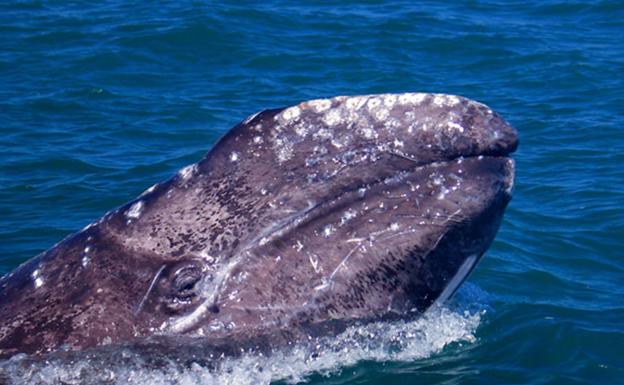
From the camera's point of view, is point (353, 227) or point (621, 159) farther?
point (621, 159)

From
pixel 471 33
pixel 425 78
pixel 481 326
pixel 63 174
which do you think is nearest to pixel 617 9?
pixel 471 33

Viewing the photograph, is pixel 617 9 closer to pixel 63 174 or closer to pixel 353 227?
pixel 63 174

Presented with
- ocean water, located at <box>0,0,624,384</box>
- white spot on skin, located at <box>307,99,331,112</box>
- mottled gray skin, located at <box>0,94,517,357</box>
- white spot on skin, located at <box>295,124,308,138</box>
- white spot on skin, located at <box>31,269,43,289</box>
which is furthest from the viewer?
ocean water, located at <box>0,0,624,384</box>

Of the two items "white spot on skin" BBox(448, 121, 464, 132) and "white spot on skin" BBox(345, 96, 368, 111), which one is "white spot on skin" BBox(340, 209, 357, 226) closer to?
"white spot on skin" BBox(345, 96, 368, 111)

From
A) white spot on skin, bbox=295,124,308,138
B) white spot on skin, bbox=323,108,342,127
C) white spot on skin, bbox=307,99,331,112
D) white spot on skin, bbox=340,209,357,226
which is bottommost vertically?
white spot on skin, bbox=340,209,357,226

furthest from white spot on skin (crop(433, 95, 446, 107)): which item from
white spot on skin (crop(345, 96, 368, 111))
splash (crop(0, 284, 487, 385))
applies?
splash (crop(0, 284, 487, 385))

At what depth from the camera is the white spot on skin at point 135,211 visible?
Result: 7750mm

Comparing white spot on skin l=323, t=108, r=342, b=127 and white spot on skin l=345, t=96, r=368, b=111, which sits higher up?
white spot on skin l=345, t=96, r=368, b=111

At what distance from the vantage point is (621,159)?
54.0ft

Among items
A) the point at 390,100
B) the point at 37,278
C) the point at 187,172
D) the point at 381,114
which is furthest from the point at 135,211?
the point at 390,100

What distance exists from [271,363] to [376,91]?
1327 cm

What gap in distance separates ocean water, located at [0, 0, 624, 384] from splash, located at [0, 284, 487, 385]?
2 cm

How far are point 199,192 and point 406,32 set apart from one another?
17.8 meters

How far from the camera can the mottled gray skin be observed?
7.46 meters
